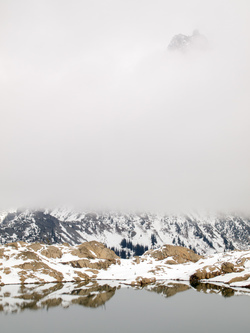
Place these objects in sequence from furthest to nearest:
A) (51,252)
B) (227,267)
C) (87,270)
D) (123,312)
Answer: (51,252)
(87,270)
(227,267)
(123,312)

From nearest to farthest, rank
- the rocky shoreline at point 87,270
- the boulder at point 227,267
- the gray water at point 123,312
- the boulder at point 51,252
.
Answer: the gray water at point 123,312
the rocky shoreline at point 87,270
the boulder at point 227,267
the boulder at point 51,252

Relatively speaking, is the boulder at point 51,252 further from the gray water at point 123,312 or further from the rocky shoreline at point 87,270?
the gray water at point 123,312

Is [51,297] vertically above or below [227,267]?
above

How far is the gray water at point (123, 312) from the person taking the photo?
222ft

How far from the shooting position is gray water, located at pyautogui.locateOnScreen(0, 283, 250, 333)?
67562mm

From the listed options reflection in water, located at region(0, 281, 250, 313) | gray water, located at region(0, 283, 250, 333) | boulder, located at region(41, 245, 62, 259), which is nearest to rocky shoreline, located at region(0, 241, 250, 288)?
boulder, located at region(41, 245, 62, 259)

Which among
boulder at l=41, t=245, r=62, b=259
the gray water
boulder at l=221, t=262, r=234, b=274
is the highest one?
boulder at l=41, t=245, r=62, b=259

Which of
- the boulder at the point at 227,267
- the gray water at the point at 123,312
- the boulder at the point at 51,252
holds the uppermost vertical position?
the boulder at the point at 51,252

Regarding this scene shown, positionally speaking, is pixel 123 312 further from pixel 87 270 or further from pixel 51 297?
pixel 87 270

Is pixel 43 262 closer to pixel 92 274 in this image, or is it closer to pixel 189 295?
pixel 92 274

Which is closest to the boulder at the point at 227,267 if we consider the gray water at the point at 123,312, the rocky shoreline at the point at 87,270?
the rocky shoreline at the point at 87,270

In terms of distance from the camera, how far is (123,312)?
85562 mm

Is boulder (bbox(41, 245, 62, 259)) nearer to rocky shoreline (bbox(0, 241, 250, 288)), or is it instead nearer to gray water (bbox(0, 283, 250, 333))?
rocky shoreline (bbox(0, 241, 250, 288))

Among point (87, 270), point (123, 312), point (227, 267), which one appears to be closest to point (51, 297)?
point (123, 312)
